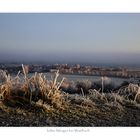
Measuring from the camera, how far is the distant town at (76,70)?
72.0 inches

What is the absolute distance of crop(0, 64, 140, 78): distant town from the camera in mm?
1828

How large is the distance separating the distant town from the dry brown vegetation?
0.03 m

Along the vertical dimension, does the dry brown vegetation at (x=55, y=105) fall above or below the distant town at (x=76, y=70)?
below

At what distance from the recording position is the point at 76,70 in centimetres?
185

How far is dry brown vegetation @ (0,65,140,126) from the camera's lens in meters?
1.77

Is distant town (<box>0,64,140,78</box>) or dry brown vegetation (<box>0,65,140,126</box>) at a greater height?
distant town (<box>0,64,140,78</box>)

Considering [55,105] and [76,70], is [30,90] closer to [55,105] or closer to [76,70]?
[55,105]

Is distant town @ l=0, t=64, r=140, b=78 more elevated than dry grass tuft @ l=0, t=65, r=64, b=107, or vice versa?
distant town @ l=0, t=64, r=140, b=78

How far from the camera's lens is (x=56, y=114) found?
5.85 feet

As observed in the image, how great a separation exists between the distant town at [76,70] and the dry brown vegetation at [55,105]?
0.09ft

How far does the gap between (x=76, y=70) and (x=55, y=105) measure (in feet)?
0.69

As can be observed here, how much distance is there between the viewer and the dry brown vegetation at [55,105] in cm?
→ 177

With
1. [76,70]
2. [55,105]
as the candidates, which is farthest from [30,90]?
[76,70]
